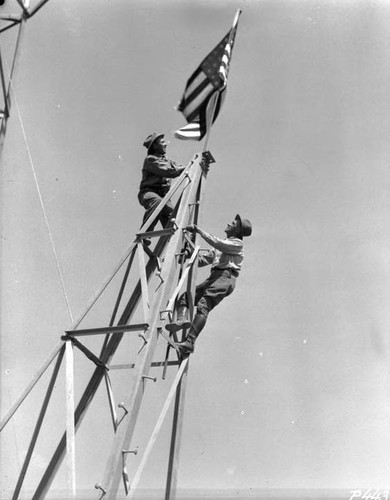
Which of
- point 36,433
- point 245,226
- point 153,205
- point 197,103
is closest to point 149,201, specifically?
point 153,205

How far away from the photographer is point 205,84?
1037 centimetres

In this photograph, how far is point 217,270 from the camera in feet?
34.8

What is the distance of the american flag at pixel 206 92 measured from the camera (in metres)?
10.3

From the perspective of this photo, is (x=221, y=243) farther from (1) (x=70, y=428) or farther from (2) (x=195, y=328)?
(1) (x=70, y=428)

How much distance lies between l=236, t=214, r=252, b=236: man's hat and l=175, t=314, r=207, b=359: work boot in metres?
1.73

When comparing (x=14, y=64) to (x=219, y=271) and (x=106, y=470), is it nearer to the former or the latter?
(x=219, y=271)

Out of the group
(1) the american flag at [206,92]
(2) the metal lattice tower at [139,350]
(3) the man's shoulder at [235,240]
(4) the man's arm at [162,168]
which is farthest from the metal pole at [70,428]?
(1) the american flag at [206,92]

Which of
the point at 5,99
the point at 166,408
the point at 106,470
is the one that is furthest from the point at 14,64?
the point at 106,470

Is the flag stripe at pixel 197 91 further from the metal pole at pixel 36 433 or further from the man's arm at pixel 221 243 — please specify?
the metal pole at pixel 36 433

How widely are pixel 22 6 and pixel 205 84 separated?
508 centimetres

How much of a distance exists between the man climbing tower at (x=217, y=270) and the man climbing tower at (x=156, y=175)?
3.25 feet

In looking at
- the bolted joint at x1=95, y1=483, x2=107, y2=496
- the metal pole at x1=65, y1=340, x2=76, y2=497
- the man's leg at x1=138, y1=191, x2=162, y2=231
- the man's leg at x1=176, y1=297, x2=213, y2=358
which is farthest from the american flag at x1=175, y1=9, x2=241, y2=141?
the bolted joint at x1=95, y1=483, x2=107, y2=496

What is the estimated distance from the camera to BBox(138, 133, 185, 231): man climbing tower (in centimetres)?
1074

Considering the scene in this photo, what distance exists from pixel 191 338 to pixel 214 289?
1.17 m
